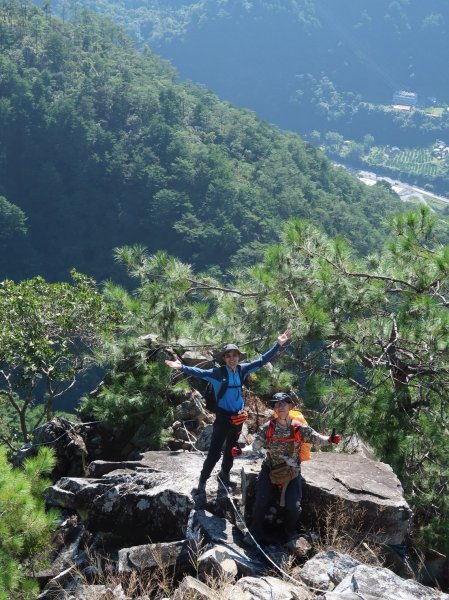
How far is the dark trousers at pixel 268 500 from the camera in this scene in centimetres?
534

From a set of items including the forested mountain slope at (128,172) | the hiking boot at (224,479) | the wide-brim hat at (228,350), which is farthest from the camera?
the forested mountain slope at (128,172)

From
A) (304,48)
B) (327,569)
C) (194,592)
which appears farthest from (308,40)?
(194,592)

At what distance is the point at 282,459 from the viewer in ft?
17.5

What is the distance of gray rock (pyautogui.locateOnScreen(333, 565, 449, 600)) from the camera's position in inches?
170

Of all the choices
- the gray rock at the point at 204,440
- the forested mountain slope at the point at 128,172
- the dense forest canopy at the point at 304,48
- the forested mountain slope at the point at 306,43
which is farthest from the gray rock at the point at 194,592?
the forested mountain slope at the point at 306,43

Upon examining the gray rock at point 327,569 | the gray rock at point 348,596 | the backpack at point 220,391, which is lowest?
the gray rock at point 327,569

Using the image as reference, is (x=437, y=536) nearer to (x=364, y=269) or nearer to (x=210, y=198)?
(x=364, y=269)

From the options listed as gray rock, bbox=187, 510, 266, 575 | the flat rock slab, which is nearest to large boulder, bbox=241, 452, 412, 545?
the flat rock slab

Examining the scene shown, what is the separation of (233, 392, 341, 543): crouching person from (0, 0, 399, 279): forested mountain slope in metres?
41.3

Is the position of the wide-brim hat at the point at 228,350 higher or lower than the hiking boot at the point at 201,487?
higher

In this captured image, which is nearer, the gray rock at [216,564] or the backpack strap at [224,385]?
the gray rock at [216,564]

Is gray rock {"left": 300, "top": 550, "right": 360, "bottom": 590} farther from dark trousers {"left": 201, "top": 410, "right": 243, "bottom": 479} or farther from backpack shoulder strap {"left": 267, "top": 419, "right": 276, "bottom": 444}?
dark trousers {"left": 201, "top": 410, "right": 243, "bottom": 479}

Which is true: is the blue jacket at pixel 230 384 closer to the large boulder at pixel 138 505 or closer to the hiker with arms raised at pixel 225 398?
the hiker with arms raised at pixel 225 398

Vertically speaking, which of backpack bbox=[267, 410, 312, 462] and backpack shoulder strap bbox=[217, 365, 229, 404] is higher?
backpack shoulder strap bbox=[217, 365, 229, 404]
